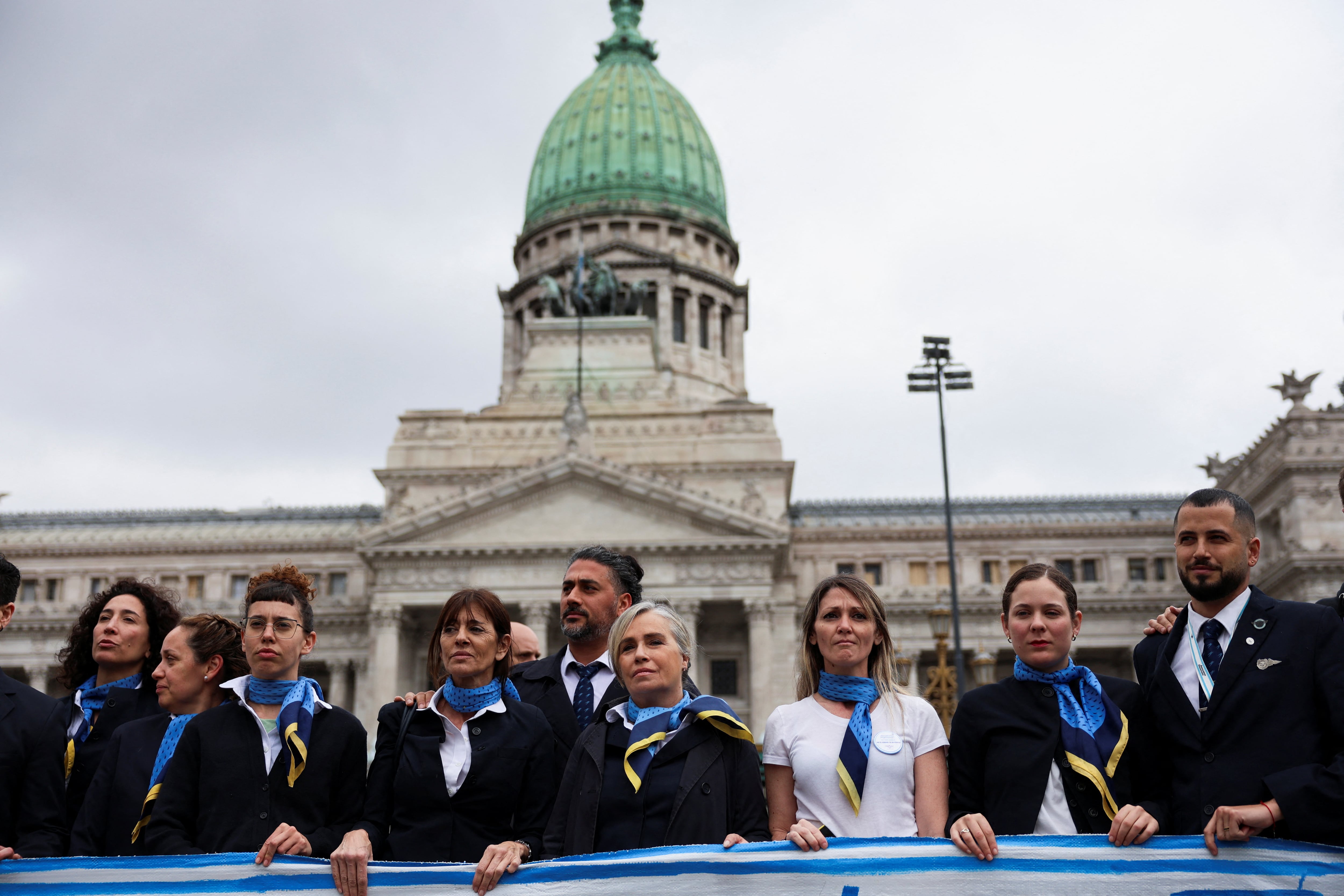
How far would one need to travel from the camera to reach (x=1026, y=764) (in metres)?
7.66

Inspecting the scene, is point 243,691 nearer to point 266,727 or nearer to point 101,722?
point 266,727

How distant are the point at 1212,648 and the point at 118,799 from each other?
6.84m

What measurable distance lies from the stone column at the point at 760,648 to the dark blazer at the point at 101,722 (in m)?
39.3

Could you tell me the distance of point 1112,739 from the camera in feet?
25.3

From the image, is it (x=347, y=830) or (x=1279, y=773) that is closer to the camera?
(x=1279, y=773)

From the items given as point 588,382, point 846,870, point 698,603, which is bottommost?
point 846,870

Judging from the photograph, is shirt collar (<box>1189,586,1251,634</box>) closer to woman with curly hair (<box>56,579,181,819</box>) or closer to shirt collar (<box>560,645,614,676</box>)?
shirt collar (<box>560,645,614,676</box>)

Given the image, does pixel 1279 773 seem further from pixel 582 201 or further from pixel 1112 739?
pixel 582 201

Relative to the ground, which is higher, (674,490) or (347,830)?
(674,490)

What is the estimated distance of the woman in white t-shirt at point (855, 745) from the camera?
7.67 m

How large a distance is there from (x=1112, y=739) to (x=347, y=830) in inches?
183

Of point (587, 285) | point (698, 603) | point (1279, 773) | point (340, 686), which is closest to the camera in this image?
point (1279, 773)

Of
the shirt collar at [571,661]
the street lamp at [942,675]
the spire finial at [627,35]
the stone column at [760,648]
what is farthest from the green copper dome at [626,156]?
the shirt collar at [571,661]

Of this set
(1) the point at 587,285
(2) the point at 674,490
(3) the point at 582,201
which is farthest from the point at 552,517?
(3) the point at 582,201
